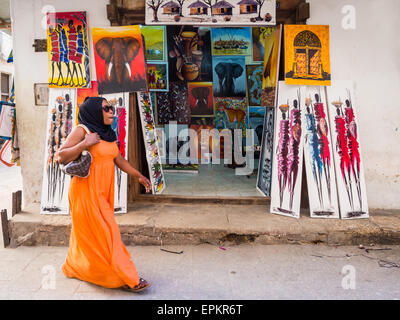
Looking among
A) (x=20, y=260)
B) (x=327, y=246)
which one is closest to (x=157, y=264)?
(x=20, y=260)

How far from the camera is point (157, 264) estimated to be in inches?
132

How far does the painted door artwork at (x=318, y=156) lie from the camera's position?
412 cm

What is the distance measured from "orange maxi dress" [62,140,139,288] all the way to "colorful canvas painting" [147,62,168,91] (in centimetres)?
452

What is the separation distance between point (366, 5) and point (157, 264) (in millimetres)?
4179

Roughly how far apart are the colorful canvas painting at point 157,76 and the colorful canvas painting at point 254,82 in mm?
1991

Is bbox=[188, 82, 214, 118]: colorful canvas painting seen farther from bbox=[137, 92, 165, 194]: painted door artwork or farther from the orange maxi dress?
the orange maxi dress

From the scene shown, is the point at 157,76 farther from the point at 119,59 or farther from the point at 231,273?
the point at 231,273

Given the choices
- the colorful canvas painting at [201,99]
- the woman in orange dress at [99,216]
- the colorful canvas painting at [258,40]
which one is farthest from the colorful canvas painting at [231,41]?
the woman in orange dress at [99,216]

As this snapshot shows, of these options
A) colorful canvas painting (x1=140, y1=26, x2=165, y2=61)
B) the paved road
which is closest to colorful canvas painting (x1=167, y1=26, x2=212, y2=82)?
colorful canvas painting (x1=140, y1=26, x2=165, y2=61)

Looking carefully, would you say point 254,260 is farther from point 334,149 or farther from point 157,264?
point 334,149

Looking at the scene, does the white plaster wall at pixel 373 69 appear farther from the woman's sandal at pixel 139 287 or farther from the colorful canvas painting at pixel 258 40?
the woman's sandal at pixel 139 287

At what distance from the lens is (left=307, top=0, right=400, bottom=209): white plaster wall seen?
167 inches

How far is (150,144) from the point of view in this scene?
199 inches

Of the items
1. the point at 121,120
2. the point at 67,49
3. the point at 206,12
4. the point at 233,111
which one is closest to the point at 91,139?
the point at 121,120
